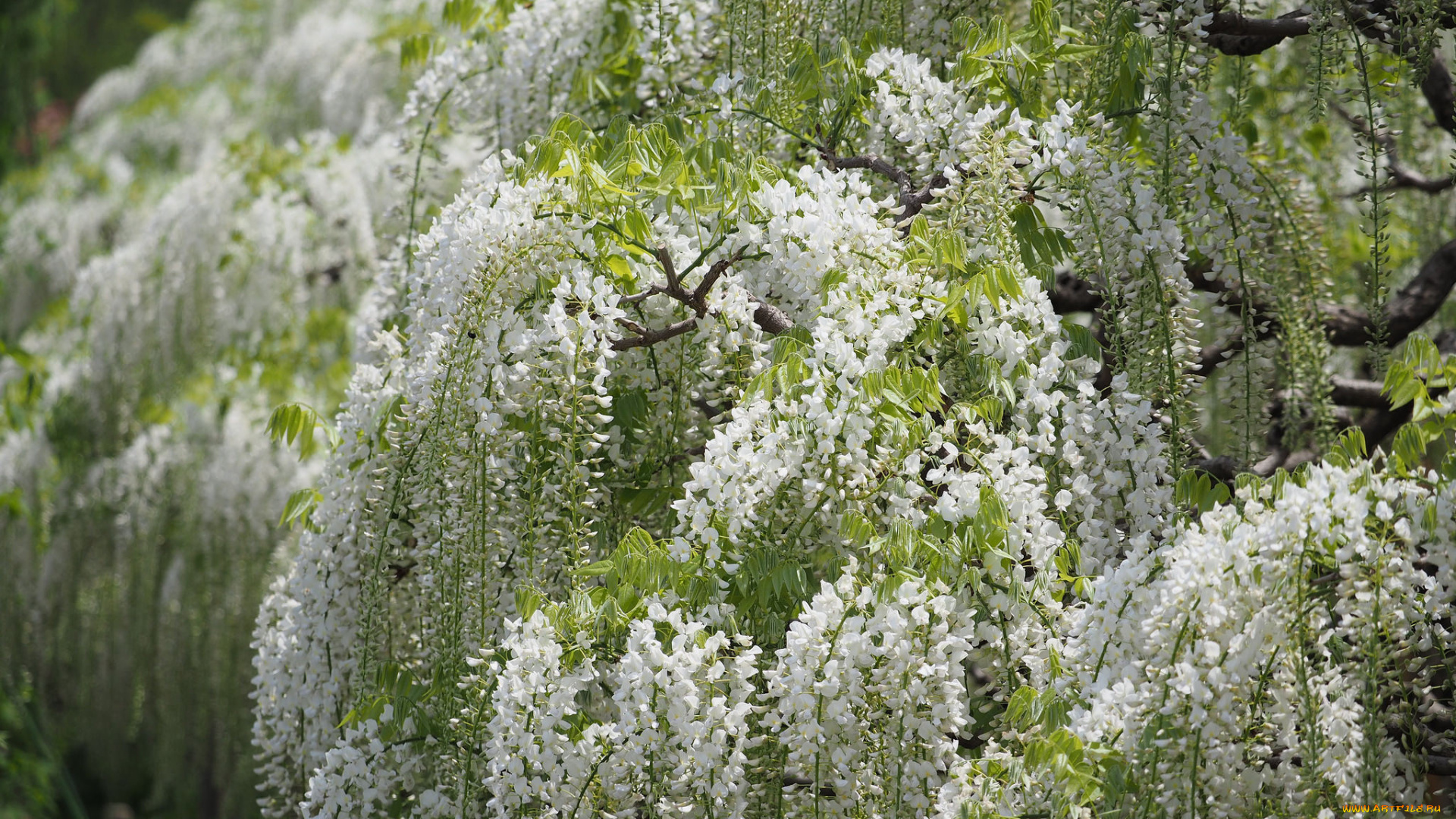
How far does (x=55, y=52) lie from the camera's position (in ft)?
37.9

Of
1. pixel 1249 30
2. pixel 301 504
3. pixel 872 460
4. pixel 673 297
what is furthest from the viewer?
pixel 301 504

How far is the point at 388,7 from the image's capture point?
249 inches

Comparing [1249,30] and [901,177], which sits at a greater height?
[1249,30]

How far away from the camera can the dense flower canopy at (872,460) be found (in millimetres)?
1657

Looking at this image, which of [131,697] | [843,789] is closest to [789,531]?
[843,789]

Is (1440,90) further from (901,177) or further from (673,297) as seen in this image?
(673,297)

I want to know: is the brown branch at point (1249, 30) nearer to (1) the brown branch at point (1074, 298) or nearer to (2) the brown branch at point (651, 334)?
(1) the brown branch at point (1074, 298)

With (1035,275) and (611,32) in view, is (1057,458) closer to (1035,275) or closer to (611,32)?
(1035,275)

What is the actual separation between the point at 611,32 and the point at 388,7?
409 cm

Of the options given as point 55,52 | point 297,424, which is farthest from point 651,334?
point 55,52

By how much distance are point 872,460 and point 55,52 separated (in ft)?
41.0

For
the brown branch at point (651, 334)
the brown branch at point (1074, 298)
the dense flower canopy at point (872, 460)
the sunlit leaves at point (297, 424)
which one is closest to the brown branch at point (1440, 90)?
the dense flower canopy at point (872, 460)

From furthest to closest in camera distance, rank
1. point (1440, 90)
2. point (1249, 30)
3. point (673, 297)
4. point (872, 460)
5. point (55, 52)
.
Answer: point (55, 52) < point (1440, 90) < point (1249, 30) < point (673, 297) < point (872, 460)

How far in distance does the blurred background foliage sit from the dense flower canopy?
7.08 m
